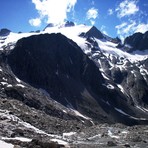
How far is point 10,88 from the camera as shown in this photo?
650 ft

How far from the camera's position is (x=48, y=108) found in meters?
191

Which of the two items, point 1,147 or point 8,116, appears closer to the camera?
point 1,147

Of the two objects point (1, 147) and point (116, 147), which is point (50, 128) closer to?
point (116, 147)

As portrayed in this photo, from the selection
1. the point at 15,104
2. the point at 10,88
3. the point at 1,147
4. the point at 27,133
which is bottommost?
the point at 1,147

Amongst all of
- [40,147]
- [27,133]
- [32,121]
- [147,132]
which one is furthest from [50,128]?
[40,147]

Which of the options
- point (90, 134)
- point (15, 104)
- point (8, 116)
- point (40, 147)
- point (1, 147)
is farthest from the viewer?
point (15, 104)

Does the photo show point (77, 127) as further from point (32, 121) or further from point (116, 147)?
point (116, 147)

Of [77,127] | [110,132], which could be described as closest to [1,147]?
[110,132]

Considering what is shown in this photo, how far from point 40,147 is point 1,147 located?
26.3 ft

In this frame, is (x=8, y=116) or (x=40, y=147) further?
(x=8, y=116)

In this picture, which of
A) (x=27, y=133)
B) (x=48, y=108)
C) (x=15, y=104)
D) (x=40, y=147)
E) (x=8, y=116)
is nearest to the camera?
(x=40, y=147)

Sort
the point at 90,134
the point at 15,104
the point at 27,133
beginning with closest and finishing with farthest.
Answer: the point at 27,133, the point at 90,134, the point at 15,104

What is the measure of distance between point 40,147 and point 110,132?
223 feet

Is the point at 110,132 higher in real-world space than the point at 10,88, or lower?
lower
